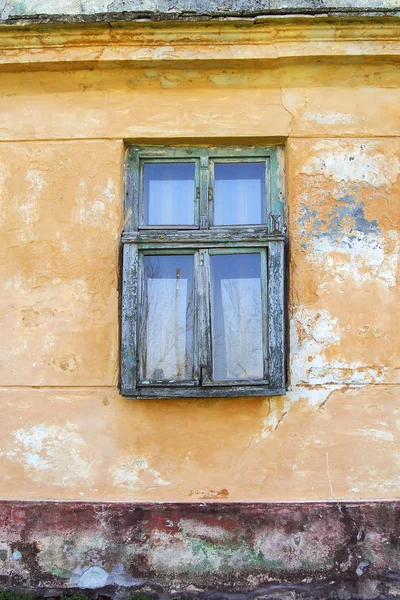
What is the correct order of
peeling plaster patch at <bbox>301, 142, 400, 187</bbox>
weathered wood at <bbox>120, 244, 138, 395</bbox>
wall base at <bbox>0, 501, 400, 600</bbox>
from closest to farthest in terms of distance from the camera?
wall base at <bbox>0, 501, 400, 600</bbox> < weathered wood at <bbox>120, 244, 138, 395</bbox> < peeling plaster patch at <bbox>301, 142, 400, 187</bbox>

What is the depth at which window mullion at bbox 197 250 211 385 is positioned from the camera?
3.21m

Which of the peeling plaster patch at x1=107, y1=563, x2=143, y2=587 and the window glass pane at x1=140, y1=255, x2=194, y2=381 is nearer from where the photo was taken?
the peeling plaster patch at x1=107, y1=563, x2=143, y2=587

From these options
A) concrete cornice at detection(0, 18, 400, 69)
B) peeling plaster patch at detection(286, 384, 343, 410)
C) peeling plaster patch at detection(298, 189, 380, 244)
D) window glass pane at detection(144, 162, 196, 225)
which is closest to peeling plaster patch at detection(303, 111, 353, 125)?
concrete cornice at detection(0, 18, 400, 69)

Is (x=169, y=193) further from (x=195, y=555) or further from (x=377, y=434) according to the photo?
(x=195, y=555)

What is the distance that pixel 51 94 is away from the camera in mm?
3512

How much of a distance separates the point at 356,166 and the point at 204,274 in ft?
3.38

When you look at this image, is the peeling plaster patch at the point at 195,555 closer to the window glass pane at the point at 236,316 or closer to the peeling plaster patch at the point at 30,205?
the window glass pane at the point at 236,316

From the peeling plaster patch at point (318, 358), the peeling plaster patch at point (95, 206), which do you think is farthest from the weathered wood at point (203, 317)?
the peeling plaster patch at point (95, 206)

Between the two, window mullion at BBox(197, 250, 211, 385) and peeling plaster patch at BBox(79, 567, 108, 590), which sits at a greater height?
window mullion at BBox(197, 250, 211, 385)

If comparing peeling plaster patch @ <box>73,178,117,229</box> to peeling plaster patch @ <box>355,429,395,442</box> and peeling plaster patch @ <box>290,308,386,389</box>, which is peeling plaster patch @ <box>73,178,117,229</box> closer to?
peeling plaster patch @ <box>290,308,386,389</box>

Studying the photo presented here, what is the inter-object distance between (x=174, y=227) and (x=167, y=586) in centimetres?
186

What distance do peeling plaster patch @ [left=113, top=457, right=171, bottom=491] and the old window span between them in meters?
0.37

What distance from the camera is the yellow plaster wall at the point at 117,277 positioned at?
3.21 m

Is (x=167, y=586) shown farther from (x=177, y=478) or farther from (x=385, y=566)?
(x=385, y=566)
